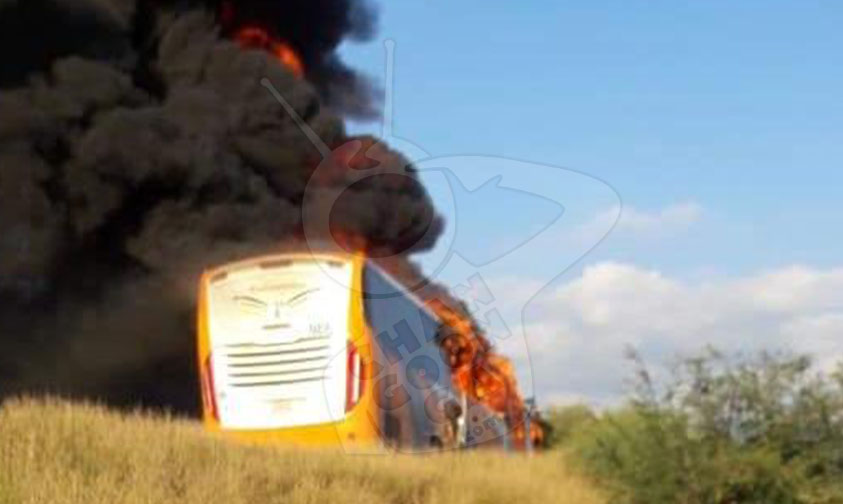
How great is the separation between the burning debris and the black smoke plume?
34 millimetres

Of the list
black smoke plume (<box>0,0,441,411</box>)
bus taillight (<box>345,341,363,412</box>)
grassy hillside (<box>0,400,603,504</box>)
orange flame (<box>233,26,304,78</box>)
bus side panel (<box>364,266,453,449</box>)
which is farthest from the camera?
orange flame (<box>233,26,304,78</box>)

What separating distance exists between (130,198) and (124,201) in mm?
228

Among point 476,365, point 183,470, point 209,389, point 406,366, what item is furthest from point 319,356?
point 183,470

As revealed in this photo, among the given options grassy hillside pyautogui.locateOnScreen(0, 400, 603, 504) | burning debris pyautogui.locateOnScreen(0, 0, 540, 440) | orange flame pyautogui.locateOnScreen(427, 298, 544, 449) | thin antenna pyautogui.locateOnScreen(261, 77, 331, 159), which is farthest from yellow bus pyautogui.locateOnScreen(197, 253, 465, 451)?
thin antenna pyautogui.locateOnScreen(261, 77, 331, 159)

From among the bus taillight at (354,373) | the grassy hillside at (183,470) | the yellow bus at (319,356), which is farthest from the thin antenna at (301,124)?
the grassy hillside at (183,470)

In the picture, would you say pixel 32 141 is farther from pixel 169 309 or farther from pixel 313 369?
pixel 313 369

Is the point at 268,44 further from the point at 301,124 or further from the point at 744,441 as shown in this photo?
the point at 744,441

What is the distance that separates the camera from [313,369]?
17.0 m

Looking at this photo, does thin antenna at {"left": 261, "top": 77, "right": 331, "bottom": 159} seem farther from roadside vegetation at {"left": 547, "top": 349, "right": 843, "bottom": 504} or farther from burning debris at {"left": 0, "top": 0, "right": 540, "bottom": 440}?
roadside vegetation at {"left": 547, "top": 349, "right": 843, "bottom": 504}

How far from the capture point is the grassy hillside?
10117mm

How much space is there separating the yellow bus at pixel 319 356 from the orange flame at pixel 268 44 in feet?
46.3

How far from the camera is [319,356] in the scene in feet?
55.3

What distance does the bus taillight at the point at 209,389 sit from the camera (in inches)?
693

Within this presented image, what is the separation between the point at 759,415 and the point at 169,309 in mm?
14312
